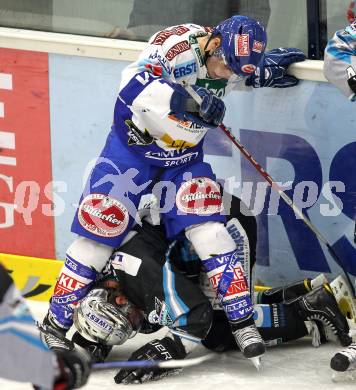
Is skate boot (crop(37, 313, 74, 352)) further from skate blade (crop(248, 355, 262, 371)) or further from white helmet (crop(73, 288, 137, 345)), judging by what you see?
skate blade (crop(248, 355, 262, 371))

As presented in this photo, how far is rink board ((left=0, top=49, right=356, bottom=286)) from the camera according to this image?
4.64 meters

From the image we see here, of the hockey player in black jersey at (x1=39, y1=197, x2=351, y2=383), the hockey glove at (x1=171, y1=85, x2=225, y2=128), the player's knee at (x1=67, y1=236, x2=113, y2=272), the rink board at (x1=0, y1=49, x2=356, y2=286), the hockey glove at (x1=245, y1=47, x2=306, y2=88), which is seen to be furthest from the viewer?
the rink board at (x1=0, y1=49, x2=356, y2=286)

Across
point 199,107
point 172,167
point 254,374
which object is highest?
point 199,107

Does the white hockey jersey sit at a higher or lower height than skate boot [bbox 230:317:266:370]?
higher

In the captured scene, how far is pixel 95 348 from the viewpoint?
4.38 metres

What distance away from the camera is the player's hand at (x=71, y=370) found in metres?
2.84

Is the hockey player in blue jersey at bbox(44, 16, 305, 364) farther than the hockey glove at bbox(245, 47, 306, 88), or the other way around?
the hockey glove at bbox(245, 47, 306, 88)

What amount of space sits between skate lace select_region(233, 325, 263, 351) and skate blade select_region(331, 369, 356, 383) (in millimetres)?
303

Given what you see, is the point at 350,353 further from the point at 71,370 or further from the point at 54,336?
the point at 71,370

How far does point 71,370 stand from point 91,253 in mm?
1498

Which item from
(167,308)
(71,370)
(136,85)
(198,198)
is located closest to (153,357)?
(167,308)

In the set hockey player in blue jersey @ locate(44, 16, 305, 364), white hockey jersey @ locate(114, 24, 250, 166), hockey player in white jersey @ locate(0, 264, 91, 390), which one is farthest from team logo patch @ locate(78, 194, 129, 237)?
hockey player in white jersey @ locate(0, 264, 91, 390)

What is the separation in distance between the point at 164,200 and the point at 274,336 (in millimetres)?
686

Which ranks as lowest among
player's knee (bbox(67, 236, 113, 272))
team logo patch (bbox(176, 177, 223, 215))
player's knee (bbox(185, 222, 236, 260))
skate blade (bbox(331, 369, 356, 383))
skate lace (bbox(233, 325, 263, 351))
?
skate blade (bbox(331, 369, 356, 383))
